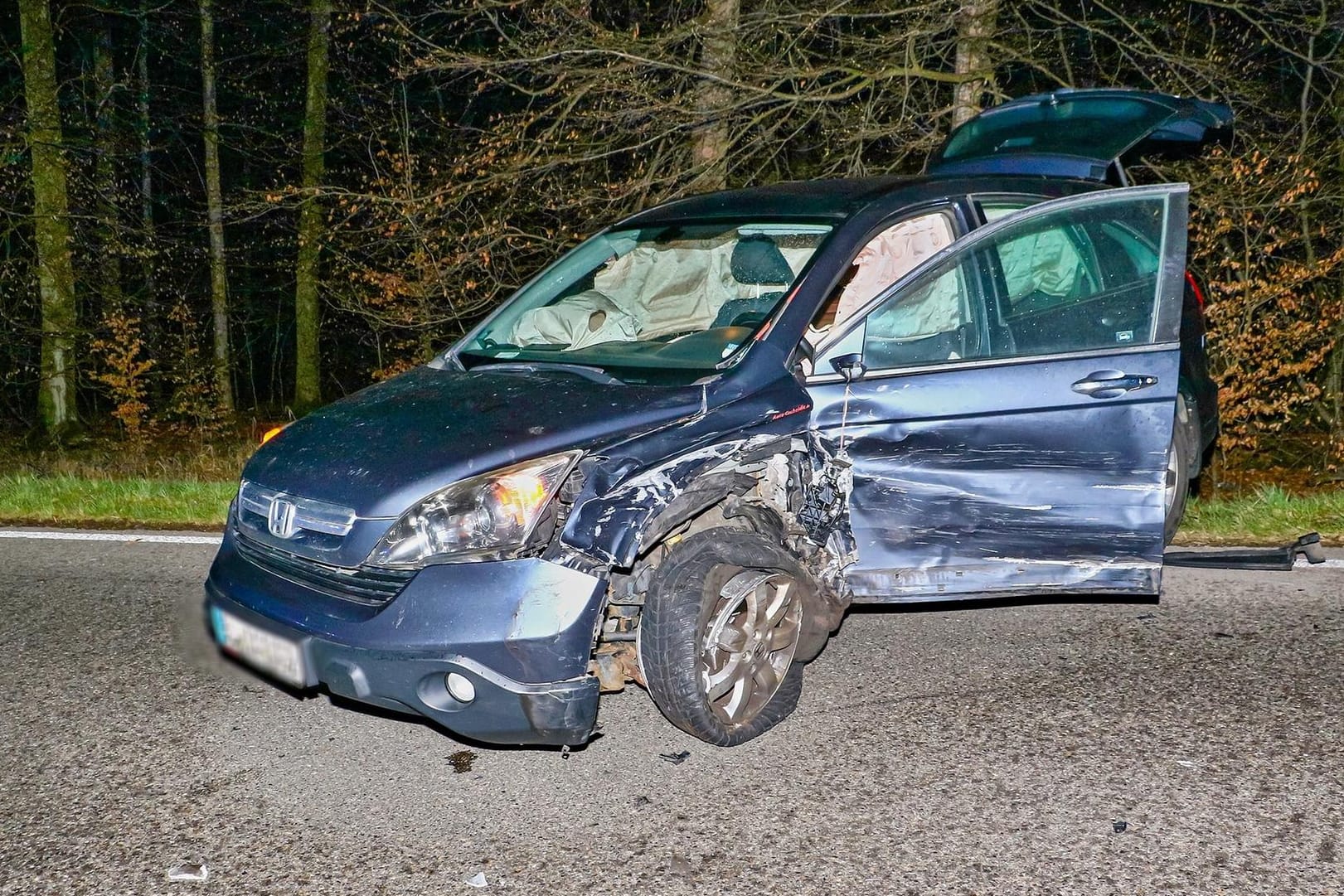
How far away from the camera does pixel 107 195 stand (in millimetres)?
15000

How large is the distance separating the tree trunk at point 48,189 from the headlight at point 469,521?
1215 centimetres

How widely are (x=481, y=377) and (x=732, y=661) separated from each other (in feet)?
4.57

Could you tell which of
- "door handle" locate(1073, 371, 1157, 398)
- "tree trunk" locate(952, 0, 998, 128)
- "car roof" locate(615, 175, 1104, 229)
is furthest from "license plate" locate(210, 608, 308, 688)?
"tree trunk" locate(952, 0, 998, 128)

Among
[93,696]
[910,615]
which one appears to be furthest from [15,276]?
[910,615]

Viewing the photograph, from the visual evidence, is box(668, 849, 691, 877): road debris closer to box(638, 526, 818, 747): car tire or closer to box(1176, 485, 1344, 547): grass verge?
box(638, 526, 818, 747): car tire

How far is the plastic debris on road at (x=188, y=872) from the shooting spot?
3.15 metres

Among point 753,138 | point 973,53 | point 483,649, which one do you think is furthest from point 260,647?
point 973,53

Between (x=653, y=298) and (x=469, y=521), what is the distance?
1.95 meters

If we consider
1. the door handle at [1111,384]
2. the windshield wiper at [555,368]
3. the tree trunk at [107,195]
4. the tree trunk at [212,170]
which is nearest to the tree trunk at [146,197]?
the tree trunk at [107,195]

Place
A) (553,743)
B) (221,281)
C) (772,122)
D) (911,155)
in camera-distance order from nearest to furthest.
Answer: (553,743), (772,122), (911,155), (221,281)

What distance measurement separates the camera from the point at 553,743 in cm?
344

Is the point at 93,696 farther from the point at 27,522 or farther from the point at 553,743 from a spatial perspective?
the point at 27,522

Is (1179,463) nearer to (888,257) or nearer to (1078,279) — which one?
(1078,279)

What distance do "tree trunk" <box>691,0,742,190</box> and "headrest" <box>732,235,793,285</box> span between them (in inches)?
180
